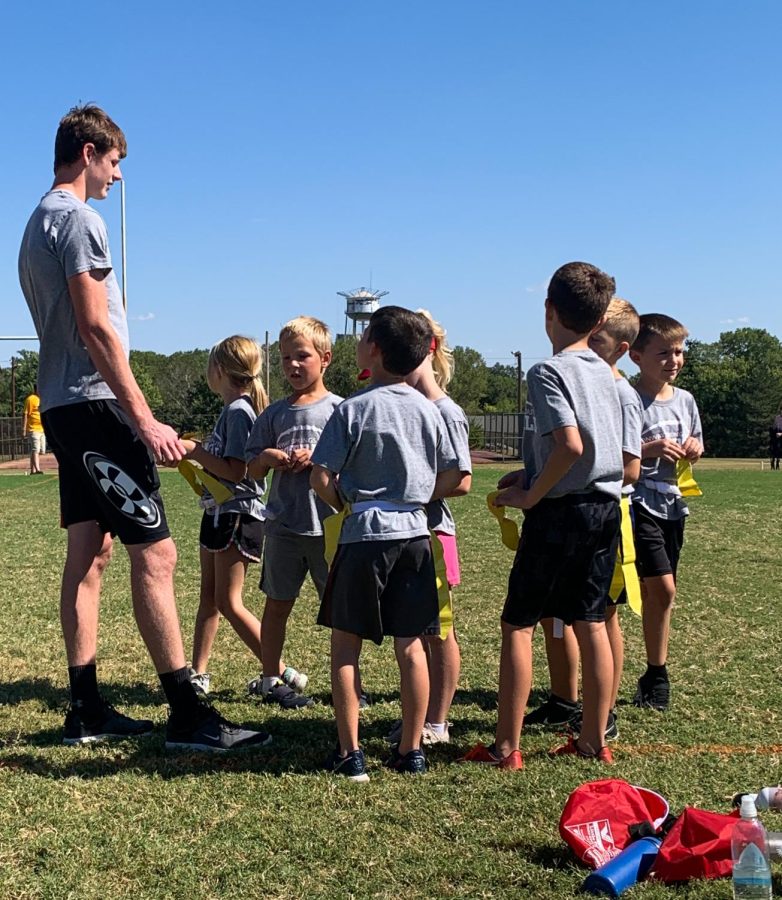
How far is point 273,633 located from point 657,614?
191cm

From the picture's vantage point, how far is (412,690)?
3906mm

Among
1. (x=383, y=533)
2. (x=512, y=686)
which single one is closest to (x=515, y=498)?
(x=383, y=533)

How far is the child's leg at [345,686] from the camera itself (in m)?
3.89

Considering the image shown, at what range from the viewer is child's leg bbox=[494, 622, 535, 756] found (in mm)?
4016

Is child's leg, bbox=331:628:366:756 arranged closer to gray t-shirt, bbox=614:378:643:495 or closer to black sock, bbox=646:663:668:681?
gray t-shirt, bbox=614:378:643:495

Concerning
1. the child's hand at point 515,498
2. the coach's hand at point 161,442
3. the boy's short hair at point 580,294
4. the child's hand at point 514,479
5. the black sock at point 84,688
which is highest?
the boy's short hair at point 580,294

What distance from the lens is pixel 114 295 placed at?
4.29m

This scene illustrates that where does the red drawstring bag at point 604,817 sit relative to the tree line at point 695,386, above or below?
below

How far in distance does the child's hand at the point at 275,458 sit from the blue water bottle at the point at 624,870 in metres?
2.33

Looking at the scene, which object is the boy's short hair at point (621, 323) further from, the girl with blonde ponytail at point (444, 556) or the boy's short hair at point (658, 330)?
the girl with blonde ponytail at point (444, 556)

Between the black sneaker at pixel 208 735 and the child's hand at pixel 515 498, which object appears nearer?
the child's hand at pixel 515 498

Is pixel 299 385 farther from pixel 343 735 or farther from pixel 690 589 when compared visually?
pixel 690 589

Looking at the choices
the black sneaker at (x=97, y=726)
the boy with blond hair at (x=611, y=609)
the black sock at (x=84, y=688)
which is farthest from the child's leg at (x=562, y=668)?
the black sock at (x=84, y=688)

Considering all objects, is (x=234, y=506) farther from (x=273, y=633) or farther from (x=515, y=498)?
(x=515, y=498)
